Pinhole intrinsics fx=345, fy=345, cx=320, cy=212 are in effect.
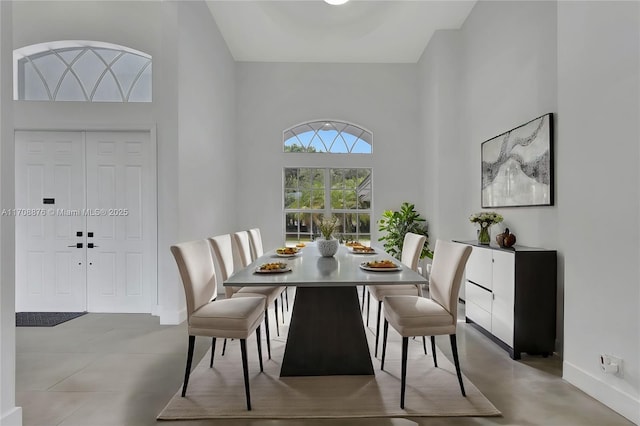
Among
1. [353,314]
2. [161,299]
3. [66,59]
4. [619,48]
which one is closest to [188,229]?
[161,299]

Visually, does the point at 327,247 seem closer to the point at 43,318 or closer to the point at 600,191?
the point at 600,191

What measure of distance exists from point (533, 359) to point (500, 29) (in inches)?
130

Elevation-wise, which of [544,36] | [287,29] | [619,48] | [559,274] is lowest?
[559,274]

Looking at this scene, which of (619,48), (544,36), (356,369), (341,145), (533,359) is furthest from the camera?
(341,145)

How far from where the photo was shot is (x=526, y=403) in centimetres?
210

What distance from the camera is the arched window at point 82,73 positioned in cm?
402

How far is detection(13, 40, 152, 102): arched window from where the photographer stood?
402 centimetres

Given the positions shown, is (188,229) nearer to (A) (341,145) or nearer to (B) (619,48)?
(A) (341,145)

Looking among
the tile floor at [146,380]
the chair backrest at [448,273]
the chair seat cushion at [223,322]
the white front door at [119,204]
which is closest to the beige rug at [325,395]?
the tile floor at [146,380]

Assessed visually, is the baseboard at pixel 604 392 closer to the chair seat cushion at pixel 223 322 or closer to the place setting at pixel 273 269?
the place setting at pixel 273 269

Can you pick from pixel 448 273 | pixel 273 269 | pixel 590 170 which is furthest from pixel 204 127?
pixel 590 170

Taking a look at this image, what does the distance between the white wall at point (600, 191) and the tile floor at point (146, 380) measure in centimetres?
28

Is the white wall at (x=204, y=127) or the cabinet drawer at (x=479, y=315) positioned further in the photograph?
the white wall at (x=204, y=127)

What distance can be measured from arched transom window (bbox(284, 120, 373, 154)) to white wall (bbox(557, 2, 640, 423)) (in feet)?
11.8
